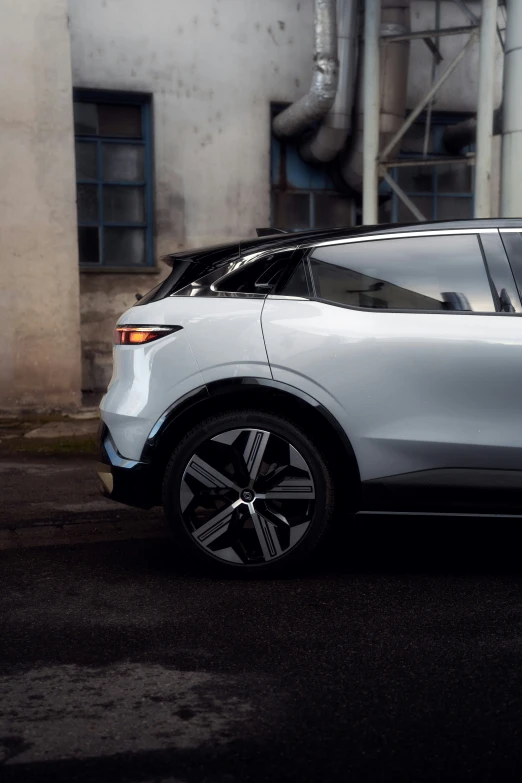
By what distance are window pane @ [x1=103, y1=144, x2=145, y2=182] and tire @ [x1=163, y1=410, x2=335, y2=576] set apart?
854 centimetres

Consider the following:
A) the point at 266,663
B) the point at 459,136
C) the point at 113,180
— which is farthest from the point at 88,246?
the point at 266,663

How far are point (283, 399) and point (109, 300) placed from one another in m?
8.23

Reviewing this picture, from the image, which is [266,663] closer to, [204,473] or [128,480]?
[204,473]

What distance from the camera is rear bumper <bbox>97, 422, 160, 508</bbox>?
16.4 ft

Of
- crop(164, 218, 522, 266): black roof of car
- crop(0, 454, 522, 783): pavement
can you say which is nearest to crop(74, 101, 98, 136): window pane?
crop(0, 454, 522, 783): pavement

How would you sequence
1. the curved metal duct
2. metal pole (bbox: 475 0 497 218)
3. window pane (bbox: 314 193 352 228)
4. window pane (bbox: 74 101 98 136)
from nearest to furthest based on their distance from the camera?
metal pole (bbox: 475 0 497 218) → the curved metal duct → window pane (bbox: 74 101 98 136) → window pane (bbox: 314 193 352 228)

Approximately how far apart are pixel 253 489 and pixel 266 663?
45.1 inches

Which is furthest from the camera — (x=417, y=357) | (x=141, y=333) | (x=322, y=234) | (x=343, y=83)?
(x=343, y=83)

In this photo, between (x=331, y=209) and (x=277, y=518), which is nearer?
(x=277, y=518)

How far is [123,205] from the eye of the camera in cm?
1302

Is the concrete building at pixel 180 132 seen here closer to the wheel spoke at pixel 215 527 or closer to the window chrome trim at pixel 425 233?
the window chrome trim at pixel 425 233

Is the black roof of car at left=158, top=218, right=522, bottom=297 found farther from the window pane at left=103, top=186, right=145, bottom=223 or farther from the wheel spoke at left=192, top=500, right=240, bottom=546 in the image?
the window pane at left=103, top=186, right=145, bottom=223

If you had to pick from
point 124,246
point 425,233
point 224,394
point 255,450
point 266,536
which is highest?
point 124,246

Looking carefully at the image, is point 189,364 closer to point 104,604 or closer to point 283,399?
point 283,399
